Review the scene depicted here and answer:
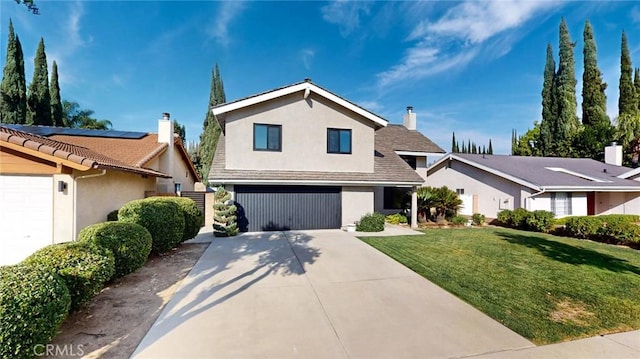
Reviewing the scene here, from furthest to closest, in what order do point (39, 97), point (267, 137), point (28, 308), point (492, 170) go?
1. point (39, 97)
2. point (492, 170)
3. point (267, 137)
4. point (28, 308)

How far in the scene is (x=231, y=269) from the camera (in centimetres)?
696

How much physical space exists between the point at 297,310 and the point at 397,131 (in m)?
17.0

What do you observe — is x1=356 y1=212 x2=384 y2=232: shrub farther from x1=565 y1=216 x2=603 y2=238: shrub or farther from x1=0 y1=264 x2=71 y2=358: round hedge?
x1=0 y1=264 x2=71 y2=358: round hedge

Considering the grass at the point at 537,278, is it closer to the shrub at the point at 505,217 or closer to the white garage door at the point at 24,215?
the shrub at the point at 505,217

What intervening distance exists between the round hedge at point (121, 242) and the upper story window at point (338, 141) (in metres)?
8.73

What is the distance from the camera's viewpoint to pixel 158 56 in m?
15.9

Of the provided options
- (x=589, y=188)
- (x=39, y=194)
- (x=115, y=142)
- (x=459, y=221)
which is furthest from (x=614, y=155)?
(x=115, y=142)

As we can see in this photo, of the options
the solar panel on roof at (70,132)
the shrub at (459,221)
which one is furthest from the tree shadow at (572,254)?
the solar panel on roof at (70,132)

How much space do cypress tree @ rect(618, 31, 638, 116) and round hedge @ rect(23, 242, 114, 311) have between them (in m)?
44.7

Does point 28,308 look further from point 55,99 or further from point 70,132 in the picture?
point 55,99

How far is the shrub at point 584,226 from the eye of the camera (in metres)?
11.6

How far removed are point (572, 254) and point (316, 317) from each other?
31.4ft

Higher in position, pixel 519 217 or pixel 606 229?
pixel 519 217

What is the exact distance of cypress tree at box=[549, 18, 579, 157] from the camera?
102 feet
